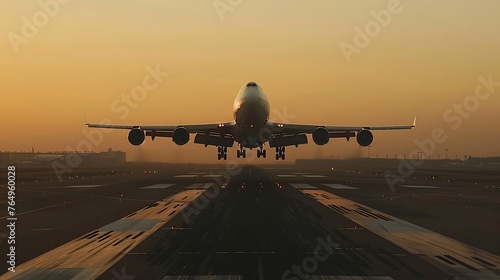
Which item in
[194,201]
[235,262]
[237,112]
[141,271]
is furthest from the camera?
[237,112]

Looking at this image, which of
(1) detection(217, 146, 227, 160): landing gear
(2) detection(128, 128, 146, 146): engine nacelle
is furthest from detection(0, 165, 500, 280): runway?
(1) detection(217, 146, 227, 160): landing gear

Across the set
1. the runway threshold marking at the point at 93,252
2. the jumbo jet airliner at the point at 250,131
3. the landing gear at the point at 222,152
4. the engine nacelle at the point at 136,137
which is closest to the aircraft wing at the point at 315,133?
the jumbo jet airliner at the point at 250,131

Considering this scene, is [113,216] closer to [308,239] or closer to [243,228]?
[243,228]

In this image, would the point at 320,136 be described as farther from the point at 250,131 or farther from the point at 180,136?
the point at 180,136

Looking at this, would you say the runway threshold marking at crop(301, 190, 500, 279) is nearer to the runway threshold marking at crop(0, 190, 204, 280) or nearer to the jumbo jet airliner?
the runway threshold marking at crop(0, 190, 204, 280)

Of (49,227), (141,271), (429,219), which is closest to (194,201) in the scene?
(49,227)

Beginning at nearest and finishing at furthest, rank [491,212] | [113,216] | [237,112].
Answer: [113,216], [491,212], [237,112]

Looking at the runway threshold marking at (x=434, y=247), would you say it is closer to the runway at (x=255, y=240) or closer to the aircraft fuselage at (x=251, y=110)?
the runway at (x=255, y=240)
